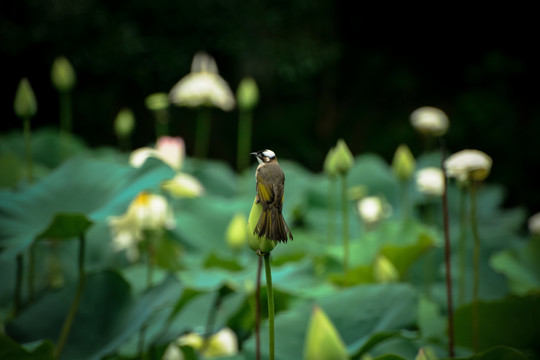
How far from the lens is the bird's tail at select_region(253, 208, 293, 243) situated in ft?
1.01

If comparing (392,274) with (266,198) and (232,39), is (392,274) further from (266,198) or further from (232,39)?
(232,39)

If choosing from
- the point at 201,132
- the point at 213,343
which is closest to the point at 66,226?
the point at 213,343

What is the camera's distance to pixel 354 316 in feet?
1.89

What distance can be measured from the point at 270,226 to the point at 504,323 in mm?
410

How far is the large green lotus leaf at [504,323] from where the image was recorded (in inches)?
22.2

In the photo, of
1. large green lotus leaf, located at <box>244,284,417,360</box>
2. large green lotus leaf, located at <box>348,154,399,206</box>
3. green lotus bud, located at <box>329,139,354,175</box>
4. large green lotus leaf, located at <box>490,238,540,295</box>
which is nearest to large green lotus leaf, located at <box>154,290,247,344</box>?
large green lotus leaf, located at <box>244,284,417,360</box>

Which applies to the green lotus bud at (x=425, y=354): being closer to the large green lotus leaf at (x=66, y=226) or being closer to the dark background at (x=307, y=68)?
the large green lotus leaf at (x=66, y=226)

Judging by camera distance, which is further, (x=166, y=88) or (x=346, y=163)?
(x=166, y=88)

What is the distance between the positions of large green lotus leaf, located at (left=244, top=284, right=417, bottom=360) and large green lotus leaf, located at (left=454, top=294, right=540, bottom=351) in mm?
85

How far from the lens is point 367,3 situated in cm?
315

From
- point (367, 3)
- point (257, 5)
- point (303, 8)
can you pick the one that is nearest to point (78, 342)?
point (257, 5)

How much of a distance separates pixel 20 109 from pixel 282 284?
484 millimetres

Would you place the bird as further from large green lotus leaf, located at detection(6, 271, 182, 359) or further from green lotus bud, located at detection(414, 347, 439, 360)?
large green lotus leaf, located at detection(6, 271, 182, 359)

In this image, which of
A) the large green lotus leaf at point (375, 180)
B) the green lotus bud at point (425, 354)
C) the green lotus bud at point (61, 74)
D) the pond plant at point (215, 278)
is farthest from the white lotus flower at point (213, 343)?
the large green lotus leaf at point (375, 180)
